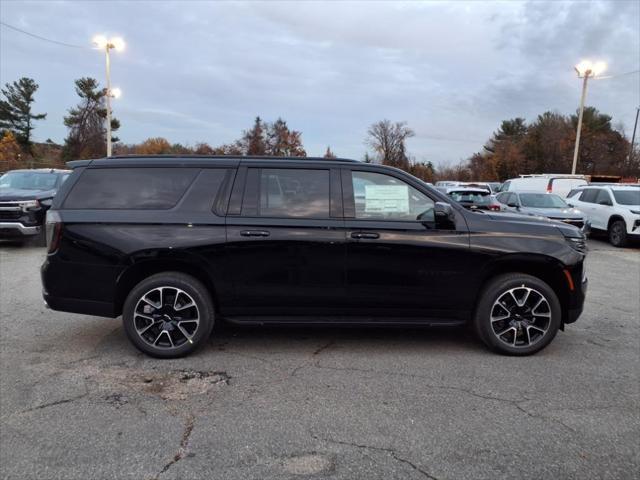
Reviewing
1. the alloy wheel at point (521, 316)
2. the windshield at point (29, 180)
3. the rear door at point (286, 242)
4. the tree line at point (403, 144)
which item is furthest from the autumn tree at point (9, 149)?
the alloy wheel at point (521, 316)

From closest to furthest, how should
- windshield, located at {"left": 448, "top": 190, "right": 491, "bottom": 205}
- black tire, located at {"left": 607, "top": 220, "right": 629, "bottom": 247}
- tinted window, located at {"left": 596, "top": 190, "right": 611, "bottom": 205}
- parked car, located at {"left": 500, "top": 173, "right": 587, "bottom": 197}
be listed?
black tire, located at {"left": 607, "top": 220, "right": 629, "bottom": 247} → tinted window, located at {"left": 596, "top": 190, "right": 611, "bottom": 205} → windshield, located at {"left": 448, "top": 190, "right": 491, "bottom": 205} → parked car, located at {"left": 500, "top": 173, "right": 587, "bottom": 197}

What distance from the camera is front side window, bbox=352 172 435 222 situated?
14.6ft

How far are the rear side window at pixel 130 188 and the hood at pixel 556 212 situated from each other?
10.9m

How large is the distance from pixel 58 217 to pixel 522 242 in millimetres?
4287

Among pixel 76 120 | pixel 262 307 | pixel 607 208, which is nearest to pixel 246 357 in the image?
pixel 262 307

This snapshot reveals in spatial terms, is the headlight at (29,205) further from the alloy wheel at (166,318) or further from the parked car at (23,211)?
the alloy wheel at (166,318)

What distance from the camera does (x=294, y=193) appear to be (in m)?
4.47

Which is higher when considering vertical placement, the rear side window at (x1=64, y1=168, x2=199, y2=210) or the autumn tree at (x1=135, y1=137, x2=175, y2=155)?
the autumn tree at (x1=135, y1=137, x2=175, y2=155)

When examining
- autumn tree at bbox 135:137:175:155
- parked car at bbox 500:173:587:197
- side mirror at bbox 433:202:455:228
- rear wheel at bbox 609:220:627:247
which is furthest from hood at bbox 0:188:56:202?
autumn tree at bbox 135:137:175:155

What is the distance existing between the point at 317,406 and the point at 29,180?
1173cm

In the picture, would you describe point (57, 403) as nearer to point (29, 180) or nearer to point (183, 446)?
point (183, 446)

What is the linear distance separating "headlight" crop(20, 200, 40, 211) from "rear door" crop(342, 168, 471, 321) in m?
9.07

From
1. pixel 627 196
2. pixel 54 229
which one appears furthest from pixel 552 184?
pixel 54 229

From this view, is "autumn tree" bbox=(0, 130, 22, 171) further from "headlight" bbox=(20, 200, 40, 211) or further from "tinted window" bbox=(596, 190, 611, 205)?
"tinted window" bbox=(596, 190, 611, 205)
